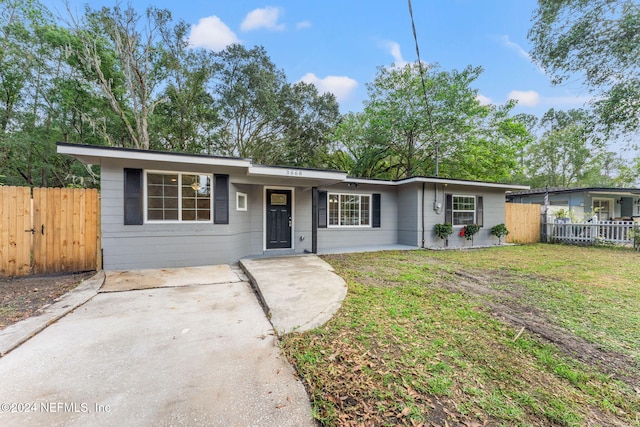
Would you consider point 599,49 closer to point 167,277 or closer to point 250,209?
point 250,209

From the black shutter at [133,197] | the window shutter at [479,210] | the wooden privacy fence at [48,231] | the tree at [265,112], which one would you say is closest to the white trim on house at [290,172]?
the black shutter at [133,197]

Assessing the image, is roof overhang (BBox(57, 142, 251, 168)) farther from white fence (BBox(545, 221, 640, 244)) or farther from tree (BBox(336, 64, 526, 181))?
white fence (BBox(545, 221, 640, 244))

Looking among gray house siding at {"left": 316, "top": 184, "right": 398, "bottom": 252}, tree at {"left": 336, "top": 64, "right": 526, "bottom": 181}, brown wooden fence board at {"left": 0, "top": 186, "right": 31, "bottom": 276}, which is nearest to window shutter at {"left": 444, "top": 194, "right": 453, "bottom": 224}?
gray house siding at {"left": 316, "top": 184, "right": 398, "bottom": 252}

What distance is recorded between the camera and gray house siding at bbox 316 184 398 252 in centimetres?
847

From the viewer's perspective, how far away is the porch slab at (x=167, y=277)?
13.9 feet

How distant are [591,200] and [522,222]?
578cm

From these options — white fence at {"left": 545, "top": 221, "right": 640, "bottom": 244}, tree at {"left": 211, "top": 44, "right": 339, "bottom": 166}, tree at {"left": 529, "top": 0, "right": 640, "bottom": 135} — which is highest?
tree at {"left": 211, "top": 44, "right": 339, "bottom": 166}

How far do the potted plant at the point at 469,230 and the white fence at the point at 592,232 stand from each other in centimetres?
408

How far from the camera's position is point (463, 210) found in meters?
9.52

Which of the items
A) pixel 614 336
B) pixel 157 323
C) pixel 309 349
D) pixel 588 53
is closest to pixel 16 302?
pixel 157 323

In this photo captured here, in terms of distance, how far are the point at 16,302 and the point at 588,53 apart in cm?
1149

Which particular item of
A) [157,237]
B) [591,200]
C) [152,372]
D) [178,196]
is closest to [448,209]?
[178,196]

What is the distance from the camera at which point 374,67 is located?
14773mm

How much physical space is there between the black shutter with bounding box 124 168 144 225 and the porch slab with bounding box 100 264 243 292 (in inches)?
41.7
